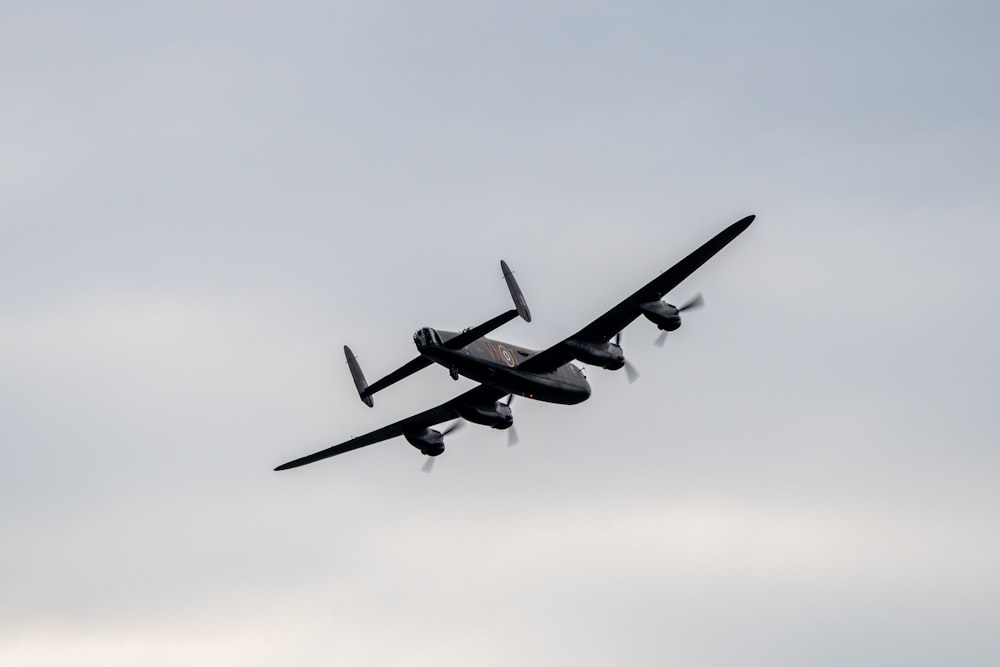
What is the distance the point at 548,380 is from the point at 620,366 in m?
3.74

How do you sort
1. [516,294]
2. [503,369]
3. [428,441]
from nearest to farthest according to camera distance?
[516,294], [503,369], [428,441]

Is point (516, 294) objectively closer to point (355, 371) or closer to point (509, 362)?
point (509, 362)

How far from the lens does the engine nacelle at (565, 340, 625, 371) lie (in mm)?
69312

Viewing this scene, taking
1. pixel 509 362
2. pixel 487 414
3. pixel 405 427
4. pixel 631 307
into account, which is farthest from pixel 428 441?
pixel 631 307

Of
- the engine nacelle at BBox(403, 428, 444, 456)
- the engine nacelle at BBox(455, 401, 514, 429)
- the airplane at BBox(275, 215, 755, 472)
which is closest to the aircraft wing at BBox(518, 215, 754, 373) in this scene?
the airplane at BBox(275, 215, 755, 472)

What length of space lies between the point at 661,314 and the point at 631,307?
148 centimetres

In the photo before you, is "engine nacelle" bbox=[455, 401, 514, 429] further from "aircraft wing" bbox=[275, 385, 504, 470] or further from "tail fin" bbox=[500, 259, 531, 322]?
"tail fin" bbox=[500, 259, 531, 322]

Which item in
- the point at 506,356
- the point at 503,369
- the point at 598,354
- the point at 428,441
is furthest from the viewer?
the point at 428,441

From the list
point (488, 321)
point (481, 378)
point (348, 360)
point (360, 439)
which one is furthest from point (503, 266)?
point (360, 439)

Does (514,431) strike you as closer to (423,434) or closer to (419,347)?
(423,434)

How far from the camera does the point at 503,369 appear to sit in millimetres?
68500

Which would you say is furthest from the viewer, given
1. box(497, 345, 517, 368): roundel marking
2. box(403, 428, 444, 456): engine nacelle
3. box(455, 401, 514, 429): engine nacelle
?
box(403, 428, 444, 456): engine nacelle

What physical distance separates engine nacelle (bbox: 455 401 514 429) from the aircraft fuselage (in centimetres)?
379

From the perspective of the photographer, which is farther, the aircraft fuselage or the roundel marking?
the roundel marking
